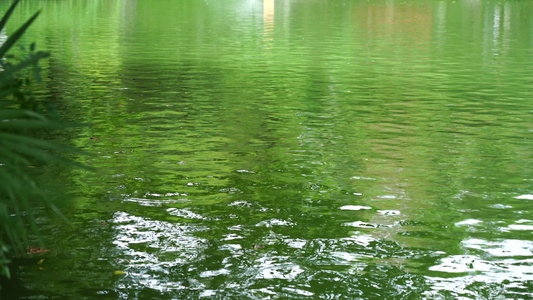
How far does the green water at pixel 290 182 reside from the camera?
7.24 meters

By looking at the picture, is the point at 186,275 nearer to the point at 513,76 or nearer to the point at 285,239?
the point at 285,239

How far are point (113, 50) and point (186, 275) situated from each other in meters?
24.9

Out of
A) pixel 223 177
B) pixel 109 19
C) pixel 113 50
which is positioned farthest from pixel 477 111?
pixel 109 19

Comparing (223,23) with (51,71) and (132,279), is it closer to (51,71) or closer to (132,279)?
(51,71)

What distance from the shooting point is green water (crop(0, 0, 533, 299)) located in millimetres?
7242

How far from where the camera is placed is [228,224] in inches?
348

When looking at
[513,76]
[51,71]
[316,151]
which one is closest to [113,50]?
[51,71]

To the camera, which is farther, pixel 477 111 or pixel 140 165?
pixel 477 111

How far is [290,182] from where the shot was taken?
35.5 ft

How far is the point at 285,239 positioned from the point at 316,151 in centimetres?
468

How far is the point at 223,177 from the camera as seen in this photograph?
36.2 ft

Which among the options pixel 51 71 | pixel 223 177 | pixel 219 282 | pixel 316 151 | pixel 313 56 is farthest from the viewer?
pixel 313 56

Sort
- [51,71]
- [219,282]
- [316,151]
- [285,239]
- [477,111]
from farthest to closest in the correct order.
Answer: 1. [51,71]
2. [477,111]
3. [316,151]
4. [285,239]
5. [219,282]

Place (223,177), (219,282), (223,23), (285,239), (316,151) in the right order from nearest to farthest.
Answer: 1. (219,282)
2. (285,239)
3. (223,177)
4. (316,151)
5. (223,23)
